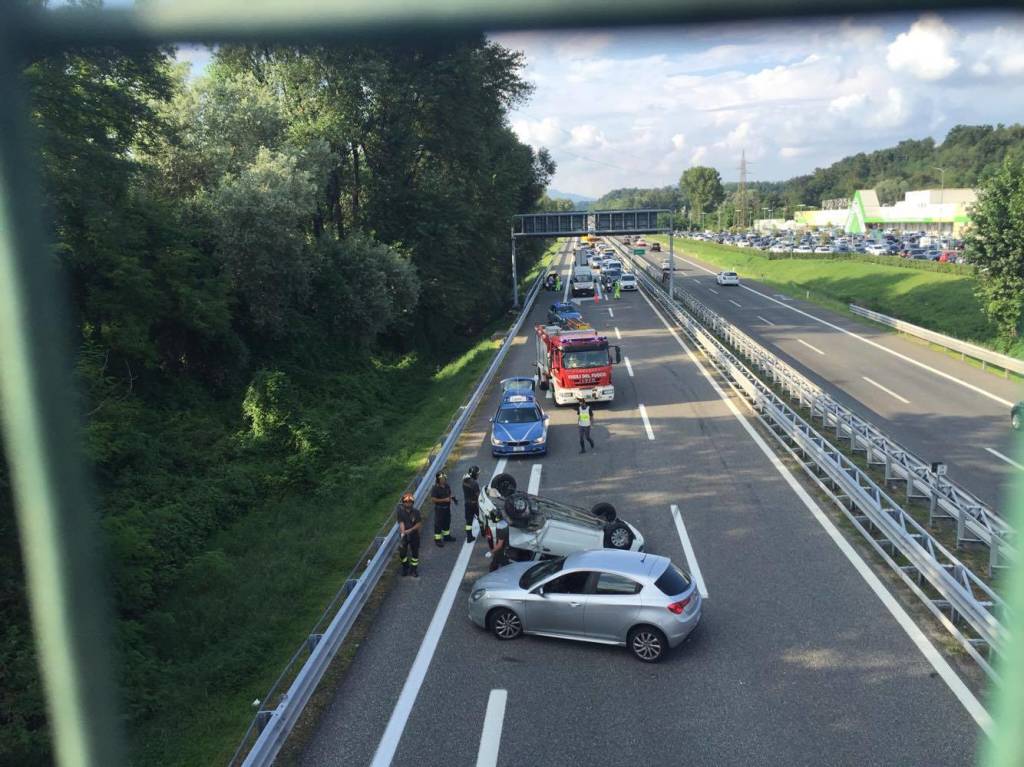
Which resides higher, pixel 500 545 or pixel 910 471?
pixel 910 471

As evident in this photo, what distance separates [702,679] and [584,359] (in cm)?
1700

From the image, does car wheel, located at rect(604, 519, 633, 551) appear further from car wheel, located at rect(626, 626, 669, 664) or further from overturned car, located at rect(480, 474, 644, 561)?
car wheel, located at rect(626, 626, 669, 664)

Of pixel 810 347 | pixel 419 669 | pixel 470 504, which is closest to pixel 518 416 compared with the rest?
pixel 470 504

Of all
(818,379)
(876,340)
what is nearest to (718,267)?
(876,340)

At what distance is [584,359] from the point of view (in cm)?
2659

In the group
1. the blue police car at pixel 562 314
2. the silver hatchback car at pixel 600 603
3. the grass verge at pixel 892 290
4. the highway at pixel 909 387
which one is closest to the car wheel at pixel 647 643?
the silver hatchback car at pixel 600 603

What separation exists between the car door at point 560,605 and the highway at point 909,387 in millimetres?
5540

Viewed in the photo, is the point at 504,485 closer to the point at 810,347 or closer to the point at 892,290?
the point at 810,347

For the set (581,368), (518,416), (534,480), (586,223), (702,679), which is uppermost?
(586,223)

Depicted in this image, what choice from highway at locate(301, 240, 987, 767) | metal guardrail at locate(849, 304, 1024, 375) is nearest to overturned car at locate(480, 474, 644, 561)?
highway at locate(301, 240, 987, 767)

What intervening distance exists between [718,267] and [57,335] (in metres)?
95.4

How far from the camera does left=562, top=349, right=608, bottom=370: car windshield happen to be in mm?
26469

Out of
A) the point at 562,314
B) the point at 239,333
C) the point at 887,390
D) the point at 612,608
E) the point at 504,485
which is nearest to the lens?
the point at 612,608

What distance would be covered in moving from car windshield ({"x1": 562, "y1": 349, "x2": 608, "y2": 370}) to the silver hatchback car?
14.9 meters
